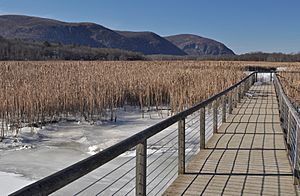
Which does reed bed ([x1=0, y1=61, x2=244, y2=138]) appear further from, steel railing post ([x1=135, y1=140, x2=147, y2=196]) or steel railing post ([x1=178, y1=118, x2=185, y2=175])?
steel railing post ([x1=135, y1=140, x2=147, y2=196])

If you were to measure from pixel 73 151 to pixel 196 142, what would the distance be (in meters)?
2.75

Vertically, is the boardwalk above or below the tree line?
below

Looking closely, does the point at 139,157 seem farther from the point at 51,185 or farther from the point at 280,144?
the point at 280,144

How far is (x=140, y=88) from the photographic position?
15875mm

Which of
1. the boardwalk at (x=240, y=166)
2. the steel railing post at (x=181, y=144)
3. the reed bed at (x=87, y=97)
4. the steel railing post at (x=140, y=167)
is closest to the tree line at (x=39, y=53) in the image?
the reed bed at (x=87, y=97)

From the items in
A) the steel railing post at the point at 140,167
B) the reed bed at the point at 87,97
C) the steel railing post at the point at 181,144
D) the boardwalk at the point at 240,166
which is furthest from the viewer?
the reed bed at the point at 87,97

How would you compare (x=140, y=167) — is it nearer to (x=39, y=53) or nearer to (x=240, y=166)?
(x=240, y=166)

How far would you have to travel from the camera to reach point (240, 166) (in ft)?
20.4

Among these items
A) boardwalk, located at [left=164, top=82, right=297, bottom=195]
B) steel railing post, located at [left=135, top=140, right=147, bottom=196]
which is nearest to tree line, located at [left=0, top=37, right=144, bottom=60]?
boardwalk, located at [left=164, top=82, right=297, bottom=195]

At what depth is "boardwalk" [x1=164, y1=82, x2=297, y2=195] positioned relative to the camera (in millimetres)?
5090

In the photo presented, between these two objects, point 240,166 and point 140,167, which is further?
point 240,166

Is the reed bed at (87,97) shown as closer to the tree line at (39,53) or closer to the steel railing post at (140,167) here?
the steel railing post at (140,167)

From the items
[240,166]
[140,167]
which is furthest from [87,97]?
[140,167]

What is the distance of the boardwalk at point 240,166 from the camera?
509 cm
